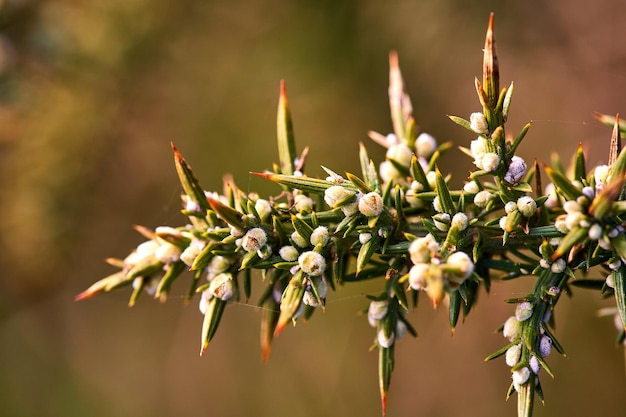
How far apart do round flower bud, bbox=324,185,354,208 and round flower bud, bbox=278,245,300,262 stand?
147 millimetres

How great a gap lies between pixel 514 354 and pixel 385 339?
0.32 metres

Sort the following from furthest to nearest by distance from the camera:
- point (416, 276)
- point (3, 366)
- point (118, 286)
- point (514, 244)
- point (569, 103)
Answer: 1. point (3, 366)
2. point (569, 103)
3. point (118, 286)
4. point (514, 244)
5. point (416, 276)

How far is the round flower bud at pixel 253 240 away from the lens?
1.24 m

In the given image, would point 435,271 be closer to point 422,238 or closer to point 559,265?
point 422,238

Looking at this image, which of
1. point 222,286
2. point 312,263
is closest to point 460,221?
point 312,263

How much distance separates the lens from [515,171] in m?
1.20

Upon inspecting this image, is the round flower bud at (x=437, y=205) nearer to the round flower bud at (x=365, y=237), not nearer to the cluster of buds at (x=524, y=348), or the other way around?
the round flower bud at (x=365, y=237)

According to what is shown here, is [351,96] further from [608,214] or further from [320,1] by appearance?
[608,214]

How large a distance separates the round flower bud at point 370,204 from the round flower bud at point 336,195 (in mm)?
36

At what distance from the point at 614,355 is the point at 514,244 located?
285 cm

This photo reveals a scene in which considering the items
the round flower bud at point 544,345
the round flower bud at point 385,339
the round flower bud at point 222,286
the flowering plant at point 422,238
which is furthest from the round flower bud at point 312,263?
the round flower bud at point 544,345

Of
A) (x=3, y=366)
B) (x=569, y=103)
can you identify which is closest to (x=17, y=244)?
(x=3, y=366)

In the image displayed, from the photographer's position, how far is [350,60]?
4.10 m

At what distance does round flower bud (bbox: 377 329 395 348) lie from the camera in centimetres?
139
